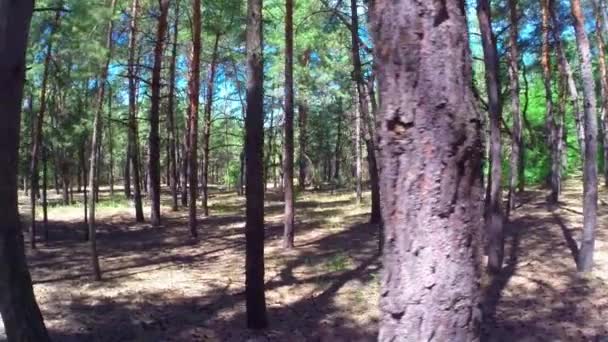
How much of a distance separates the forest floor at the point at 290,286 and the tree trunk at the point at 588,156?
0.52 meters

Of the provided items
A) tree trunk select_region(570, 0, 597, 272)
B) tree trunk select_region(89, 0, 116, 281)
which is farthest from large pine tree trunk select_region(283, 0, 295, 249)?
tree trunk select_region(570, 0, 597, 272)

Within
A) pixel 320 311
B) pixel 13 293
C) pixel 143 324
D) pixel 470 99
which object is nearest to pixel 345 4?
pixel 320 311

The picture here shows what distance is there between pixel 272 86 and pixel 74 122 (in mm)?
9634

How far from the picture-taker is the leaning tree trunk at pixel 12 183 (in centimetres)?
532

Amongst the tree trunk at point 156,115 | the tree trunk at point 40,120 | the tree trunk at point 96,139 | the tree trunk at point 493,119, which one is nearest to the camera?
the tree trunk at point 493,119

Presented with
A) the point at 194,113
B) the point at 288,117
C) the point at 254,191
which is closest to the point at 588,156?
the point at 254,191

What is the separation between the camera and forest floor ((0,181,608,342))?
888 cm

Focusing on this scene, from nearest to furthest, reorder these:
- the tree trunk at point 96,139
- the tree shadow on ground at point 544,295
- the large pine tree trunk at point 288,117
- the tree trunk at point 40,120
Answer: the tree shadow on ground at point 544,295, the tree trunk at point 96,139, the tree trunk at point 40,120, the large pine tree trunk at point 288,117

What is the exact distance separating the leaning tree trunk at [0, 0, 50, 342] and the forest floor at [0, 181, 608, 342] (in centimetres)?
294

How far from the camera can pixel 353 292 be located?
1085 cm

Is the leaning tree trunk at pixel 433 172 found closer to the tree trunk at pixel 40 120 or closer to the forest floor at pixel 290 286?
the forest floor at pixel 290 286

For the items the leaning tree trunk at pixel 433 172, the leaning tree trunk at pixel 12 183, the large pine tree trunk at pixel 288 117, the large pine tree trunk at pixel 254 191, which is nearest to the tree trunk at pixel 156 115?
the large pine tree trunk at pixel 288 117

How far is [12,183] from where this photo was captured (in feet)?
18.1

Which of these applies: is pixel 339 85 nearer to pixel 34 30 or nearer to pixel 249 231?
pixel 34 30
